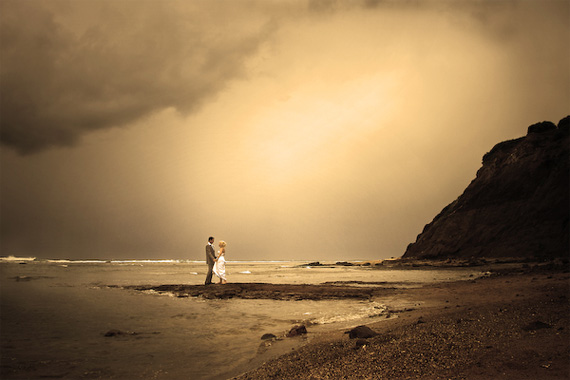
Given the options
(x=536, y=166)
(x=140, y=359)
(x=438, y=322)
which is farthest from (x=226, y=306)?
(x=536, y=166)

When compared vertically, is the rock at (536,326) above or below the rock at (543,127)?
below

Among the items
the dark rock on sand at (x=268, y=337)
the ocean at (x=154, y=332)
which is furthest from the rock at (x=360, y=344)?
the dark rock on sand at (x=268, y=337)

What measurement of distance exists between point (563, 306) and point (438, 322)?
2.56 m

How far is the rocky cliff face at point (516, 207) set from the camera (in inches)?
1783

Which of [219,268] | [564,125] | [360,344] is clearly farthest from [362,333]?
[564,125]

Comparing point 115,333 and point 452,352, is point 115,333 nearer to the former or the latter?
point 115,333

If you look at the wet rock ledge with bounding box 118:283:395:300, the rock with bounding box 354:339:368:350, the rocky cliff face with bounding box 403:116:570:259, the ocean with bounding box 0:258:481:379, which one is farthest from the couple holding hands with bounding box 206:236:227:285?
the rocky cliff face with bounding box 403:116:570:259

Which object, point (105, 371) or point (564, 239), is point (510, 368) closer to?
point (105, 371)

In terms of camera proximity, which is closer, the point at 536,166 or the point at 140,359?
the point at 140,359

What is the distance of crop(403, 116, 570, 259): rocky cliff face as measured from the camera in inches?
1783

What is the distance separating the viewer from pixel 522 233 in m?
47.5

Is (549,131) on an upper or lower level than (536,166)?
upper

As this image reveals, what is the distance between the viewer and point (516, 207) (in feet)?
167

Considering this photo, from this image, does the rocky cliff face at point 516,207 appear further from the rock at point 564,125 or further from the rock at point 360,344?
the rock at point 360,344
